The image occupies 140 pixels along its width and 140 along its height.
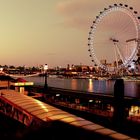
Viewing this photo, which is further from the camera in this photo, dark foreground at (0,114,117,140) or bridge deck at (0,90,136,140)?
bridge deck at (0,90,136,140)

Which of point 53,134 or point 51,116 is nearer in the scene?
point 53,134

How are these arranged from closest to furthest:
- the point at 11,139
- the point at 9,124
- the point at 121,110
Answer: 1. the point at 11,139
2. the point at 9,124
3. the point at 121,110

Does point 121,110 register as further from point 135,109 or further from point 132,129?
point 135,109

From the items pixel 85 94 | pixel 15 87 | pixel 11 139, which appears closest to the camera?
pixel 11 139

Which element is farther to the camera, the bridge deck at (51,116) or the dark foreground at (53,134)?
the bridge deck at (51,116)

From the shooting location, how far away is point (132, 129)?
21.3 meters

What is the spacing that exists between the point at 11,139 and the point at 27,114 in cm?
665

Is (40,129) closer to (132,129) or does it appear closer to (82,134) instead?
(82,134)

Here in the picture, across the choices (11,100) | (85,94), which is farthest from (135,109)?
(11,100)

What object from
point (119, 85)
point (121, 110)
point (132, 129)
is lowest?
point (132, 129)

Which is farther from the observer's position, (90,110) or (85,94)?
(85,94)

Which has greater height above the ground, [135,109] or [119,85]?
[119,85]

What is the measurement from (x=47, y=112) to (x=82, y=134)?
11.4ft

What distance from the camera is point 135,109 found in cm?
2595
